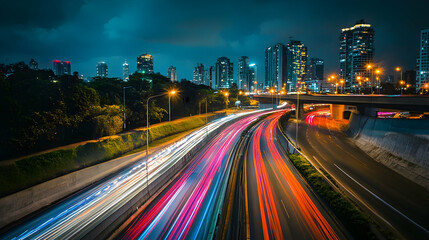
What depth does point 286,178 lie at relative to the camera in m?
→ 26.6

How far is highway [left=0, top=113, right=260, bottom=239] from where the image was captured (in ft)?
54.2

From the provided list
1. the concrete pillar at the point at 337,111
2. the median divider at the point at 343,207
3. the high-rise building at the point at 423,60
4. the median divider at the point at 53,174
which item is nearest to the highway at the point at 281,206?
the median divider at the point at 343,207

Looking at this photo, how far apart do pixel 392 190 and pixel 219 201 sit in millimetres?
19325

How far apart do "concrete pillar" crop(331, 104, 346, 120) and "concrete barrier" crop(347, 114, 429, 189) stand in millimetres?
32910

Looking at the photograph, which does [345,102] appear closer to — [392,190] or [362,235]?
[392,190]

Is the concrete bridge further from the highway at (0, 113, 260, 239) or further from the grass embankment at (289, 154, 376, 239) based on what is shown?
the highway at (0, 113, 260, 239)

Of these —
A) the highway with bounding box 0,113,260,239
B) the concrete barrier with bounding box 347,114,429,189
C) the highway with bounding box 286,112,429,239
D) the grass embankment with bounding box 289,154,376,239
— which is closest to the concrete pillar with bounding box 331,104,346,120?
the concrete barrier with bounding box 347,114,429,189

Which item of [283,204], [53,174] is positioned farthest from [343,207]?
[53,174]

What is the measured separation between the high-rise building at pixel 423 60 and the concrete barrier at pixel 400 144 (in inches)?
7998

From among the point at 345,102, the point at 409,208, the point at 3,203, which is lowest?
the point at 409,208

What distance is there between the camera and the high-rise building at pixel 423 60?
185500 millimetres

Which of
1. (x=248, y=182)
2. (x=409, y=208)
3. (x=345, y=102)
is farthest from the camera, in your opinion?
(x=345, y=102)

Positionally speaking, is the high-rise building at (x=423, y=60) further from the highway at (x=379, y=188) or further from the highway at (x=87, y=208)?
the highway at (x=87, y=208)

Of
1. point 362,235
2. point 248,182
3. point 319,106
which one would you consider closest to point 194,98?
point 248,182
